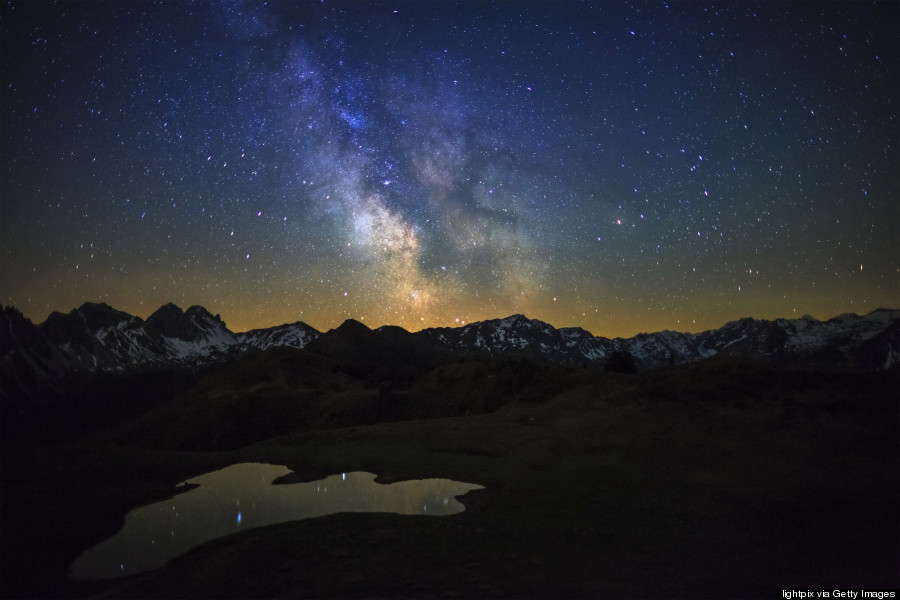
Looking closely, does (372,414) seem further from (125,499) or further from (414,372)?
(125,499)

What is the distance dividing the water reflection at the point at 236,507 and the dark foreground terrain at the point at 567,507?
0.52 meters

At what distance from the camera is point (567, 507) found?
1230 centimetres

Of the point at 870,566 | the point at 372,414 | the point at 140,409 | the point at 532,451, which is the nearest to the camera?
the point at 870,566

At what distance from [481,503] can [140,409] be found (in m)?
190

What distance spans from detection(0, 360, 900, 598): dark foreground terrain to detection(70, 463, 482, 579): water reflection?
0.52 meters

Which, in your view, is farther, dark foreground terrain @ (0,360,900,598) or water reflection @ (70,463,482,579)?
water reflection @ (70,463,482,579)

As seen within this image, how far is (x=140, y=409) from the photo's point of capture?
6383 inches

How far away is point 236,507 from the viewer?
40.1 ft

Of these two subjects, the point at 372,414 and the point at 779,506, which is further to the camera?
the point at 372,414

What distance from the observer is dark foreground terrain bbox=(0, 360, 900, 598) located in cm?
796

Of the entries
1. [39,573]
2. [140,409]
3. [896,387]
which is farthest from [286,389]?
[140,409]

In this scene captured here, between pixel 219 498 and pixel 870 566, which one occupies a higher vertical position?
pixel 219 498

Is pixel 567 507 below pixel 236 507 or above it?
below

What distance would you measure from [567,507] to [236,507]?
9.03m
